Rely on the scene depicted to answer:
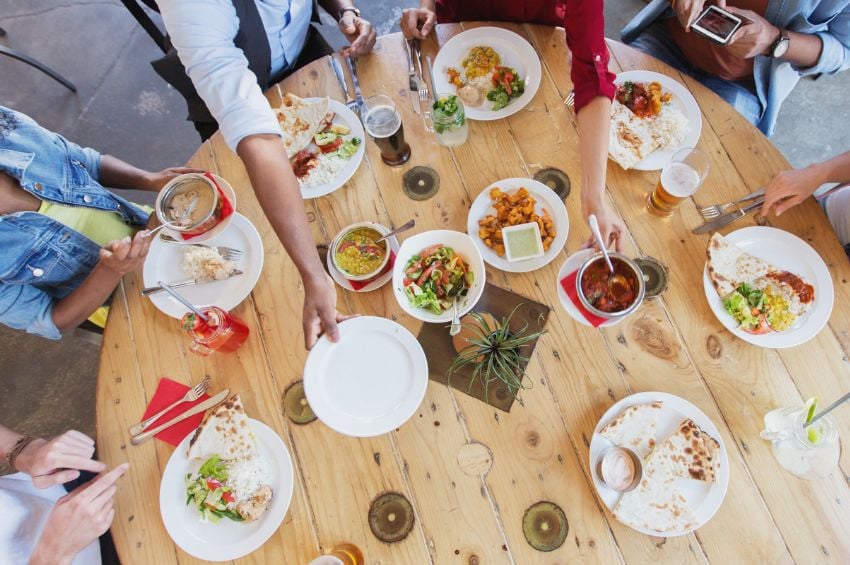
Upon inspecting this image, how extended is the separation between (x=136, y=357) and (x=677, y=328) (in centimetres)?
185

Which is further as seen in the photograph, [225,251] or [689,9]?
[689,9]

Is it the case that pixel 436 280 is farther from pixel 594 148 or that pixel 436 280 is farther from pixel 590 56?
pixel 590 56

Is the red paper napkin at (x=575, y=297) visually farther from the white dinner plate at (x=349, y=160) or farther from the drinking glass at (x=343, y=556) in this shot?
the drinking glass at (x=343, y=556)

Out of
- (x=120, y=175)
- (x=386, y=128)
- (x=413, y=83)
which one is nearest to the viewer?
(x=386, y=128)

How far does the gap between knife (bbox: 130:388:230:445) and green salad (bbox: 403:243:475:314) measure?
0.72m

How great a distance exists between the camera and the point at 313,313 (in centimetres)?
163

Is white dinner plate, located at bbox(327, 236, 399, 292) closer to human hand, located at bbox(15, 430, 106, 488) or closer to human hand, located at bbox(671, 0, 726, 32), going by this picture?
human hand, located at bbox(15, 430, 106, 488)

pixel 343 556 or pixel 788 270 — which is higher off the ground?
pixel 788 270

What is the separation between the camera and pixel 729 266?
164cm

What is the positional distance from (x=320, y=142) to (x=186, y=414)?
1.07 meters

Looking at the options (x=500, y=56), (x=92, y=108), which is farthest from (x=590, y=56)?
(x=92, y=108)

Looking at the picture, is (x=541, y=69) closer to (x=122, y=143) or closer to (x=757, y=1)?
(x=757, y=1)

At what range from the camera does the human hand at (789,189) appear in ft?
5.37

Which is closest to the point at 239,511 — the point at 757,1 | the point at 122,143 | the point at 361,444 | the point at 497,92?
the point at 361,444
